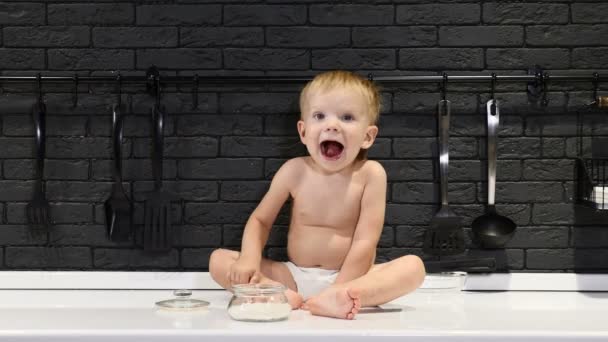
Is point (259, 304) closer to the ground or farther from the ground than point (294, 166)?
closer to the ground

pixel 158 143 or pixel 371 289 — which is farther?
pixel 158 143

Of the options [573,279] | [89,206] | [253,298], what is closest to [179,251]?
[89,206]

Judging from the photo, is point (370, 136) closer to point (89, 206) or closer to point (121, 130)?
point (121, 130)

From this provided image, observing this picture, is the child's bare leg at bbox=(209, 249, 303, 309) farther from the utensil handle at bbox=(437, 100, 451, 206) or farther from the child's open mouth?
the utensil handle at bbox=(437, 100, 451, 206)

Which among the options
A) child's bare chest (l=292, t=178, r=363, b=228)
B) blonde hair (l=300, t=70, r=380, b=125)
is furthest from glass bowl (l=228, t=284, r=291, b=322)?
blonde hair (l=300, t=70, r=380, b=125)

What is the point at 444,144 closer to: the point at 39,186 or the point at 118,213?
the point at 118,213

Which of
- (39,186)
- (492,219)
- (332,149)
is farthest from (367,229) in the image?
(39,186)

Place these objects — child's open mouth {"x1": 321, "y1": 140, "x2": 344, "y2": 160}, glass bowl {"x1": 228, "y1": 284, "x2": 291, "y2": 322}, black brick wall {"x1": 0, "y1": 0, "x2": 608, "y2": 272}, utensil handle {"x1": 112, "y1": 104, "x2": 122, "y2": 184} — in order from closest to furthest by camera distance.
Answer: glass bowl {"x1": 228, "y1": 284, "x2": 291, "y2": 322}
child's open mouth {"x1": 321, "y1": 140, "x2": 344, "y2": 160}
utensil handle {"x1": 112, "y1": 104, "x2": 122, "y2": 184}
black brick wall {"x1": 0, "y1": 0, "x2": 608, "y2": 272}

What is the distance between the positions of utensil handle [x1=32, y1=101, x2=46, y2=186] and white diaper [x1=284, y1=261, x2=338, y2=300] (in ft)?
2.76

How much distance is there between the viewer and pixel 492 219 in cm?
238

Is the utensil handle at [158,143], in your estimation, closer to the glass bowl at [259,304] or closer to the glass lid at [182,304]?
the glass lid at [182,304]

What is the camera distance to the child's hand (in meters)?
2.03

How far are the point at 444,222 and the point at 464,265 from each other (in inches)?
5.7

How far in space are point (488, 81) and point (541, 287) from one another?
2.14ft
